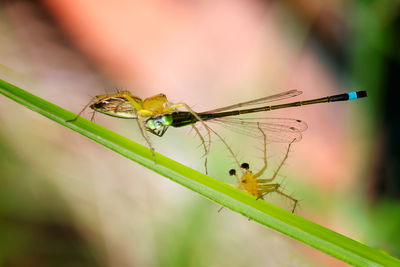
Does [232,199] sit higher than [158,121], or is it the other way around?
[158,121]

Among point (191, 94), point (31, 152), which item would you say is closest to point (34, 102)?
point (31, 152)

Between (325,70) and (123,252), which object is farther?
(325,70)

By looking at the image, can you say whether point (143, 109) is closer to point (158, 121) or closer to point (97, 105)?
point (158, 121)

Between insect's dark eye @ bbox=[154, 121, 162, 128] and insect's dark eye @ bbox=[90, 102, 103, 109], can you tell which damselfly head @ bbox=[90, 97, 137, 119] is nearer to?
insect's dark eye @ bbox=[90, 102, 103, 109]

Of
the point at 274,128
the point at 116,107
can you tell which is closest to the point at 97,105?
the point at 116,107

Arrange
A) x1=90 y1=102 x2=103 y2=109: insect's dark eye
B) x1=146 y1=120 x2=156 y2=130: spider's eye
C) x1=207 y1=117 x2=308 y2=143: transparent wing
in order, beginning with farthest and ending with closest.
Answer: x1=207 y1=117 x2=308 y2=143: transparent wing → x1=146 y1=120 x2=156 y2=130: spider's eye → x1=90 y1=102 x2=103 y2=109: insect's dark eye

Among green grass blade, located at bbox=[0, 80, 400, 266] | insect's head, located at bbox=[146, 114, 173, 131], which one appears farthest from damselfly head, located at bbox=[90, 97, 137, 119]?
green grass blade, located at bbox=[0, 80, 400, 266]

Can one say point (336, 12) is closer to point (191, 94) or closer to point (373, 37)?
point (373, 37)
